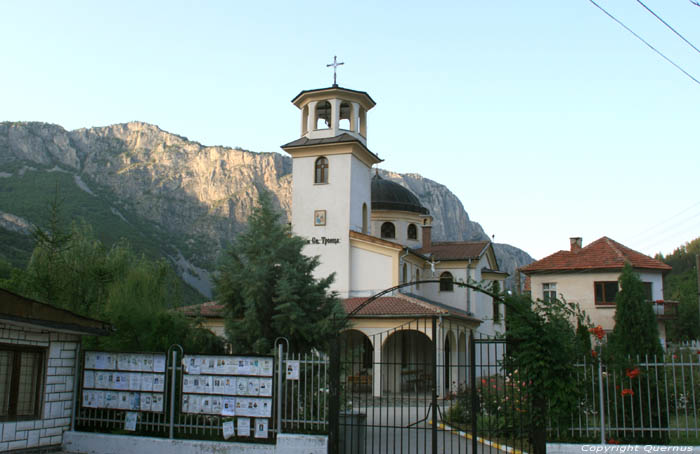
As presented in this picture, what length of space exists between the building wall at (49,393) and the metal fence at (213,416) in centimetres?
26

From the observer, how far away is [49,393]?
1203 cm

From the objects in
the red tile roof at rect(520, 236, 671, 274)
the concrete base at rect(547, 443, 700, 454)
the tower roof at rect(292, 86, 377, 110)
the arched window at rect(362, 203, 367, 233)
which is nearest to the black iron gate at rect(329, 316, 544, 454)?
the concrete base at rect(547, 443, 700, 454)

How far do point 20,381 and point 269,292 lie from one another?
556 cm

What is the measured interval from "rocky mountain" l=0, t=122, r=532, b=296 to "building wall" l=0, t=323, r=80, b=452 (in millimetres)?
69215

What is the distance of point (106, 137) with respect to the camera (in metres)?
136

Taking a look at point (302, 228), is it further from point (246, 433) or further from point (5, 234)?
point (5, 234)

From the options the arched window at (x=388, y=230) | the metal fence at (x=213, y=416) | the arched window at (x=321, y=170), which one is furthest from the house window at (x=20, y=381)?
the arched window at (x=388, y=230)

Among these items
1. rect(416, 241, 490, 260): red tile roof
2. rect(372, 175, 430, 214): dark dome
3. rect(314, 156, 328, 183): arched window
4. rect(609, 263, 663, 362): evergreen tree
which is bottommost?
rect(609, 263, 663, 362): evergreen tree

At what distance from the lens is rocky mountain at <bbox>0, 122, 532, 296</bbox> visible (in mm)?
95562

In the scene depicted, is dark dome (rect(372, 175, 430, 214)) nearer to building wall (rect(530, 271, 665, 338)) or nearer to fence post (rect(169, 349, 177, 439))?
building wall (rect(530, 271, 665, 338))

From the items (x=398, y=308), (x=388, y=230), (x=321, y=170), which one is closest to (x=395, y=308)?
(x=398, y=308)

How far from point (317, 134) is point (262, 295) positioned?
16.9 m

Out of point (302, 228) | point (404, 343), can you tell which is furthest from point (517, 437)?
point (302, 228)

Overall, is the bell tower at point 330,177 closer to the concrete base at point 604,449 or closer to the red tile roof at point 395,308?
the red tile roof at point 395,308
